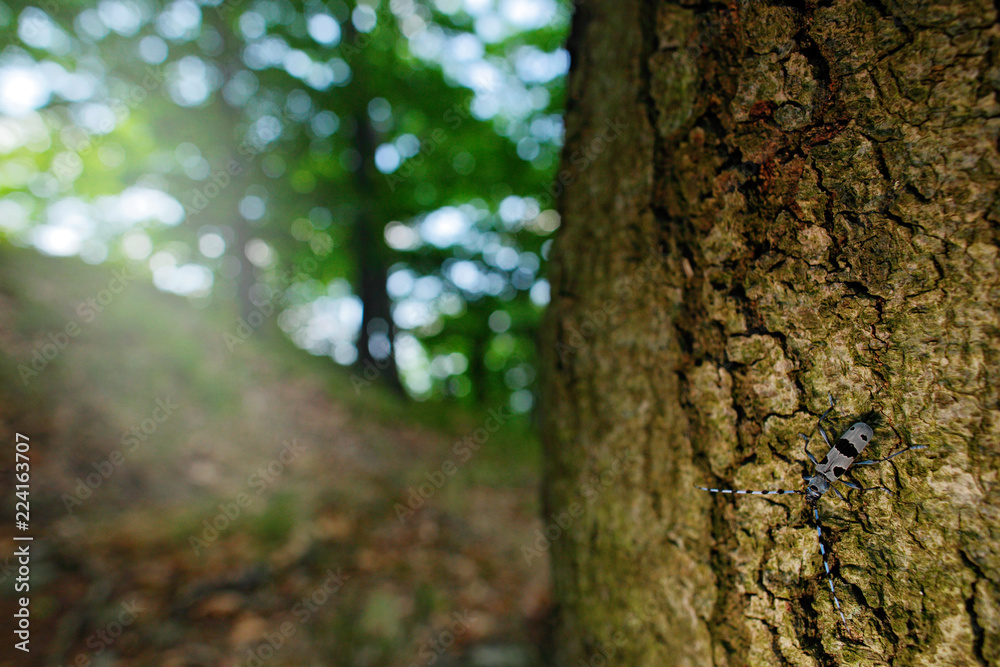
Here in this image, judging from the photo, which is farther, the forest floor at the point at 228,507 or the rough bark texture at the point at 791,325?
the forest floor at the point at 228,507

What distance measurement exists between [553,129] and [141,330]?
26.3 ft

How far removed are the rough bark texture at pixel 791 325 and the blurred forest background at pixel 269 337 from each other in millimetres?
992

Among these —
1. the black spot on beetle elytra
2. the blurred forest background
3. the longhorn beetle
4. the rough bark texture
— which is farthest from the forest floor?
the black spot on beetle elytra

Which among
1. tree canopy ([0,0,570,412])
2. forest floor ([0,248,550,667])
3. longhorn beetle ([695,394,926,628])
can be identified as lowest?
forest floor ([0,248,550,667])

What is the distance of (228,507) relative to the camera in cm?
378

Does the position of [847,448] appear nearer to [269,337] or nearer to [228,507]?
[228,507]

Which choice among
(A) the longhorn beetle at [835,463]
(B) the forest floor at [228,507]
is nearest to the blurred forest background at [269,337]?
(B) the forest floor at [228,507]

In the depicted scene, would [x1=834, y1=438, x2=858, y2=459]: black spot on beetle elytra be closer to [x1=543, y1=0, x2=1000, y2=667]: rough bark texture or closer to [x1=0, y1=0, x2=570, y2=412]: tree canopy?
[x1=543, y1=0, x2=1000, y2=667]: rough bark texture

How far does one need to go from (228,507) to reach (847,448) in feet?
14.3

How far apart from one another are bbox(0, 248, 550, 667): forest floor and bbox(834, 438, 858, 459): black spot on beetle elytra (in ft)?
5.97

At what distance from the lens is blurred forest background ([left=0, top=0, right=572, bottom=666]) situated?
8.93ft

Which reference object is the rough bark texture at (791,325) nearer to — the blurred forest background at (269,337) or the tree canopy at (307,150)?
the blurred forest background at (269,337)

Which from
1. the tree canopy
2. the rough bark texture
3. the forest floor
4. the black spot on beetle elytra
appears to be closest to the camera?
the rough bark texture

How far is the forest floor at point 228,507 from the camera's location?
2508 mm
